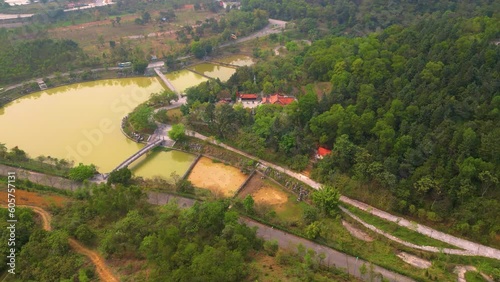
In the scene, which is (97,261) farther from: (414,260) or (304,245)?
(414,260)

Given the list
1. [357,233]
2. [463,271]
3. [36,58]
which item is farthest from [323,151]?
[36,58]

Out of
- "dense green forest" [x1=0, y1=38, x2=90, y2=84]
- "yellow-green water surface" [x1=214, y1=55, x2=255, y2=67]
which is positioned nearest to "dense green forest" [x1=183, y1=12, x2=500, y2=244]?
"yellow-green water surface" [x1=214, y1=55, x2=255, y2=67]

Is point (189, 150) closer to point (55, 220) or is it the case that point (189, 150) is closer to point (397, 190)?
point (55, 220)

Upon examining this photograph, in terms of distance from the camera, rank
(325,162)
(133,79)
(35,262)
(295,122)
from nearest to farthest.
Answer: (35,262) < (325,162) < (295,122) < (133,79)

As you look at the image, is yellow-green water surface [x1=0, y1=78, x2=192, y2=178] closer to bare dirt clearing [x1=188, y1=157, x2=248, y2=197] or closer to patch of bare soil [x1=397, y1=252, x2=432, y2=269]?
bare dirt clearing [x1=188, y1=157, x2=248, y2=197]

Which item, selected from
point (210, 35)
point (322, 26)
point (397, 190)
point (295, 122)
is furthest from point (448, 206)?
point (210, 35)

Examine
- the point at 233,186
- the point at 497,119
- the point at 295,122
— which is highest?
the point at 497,119
